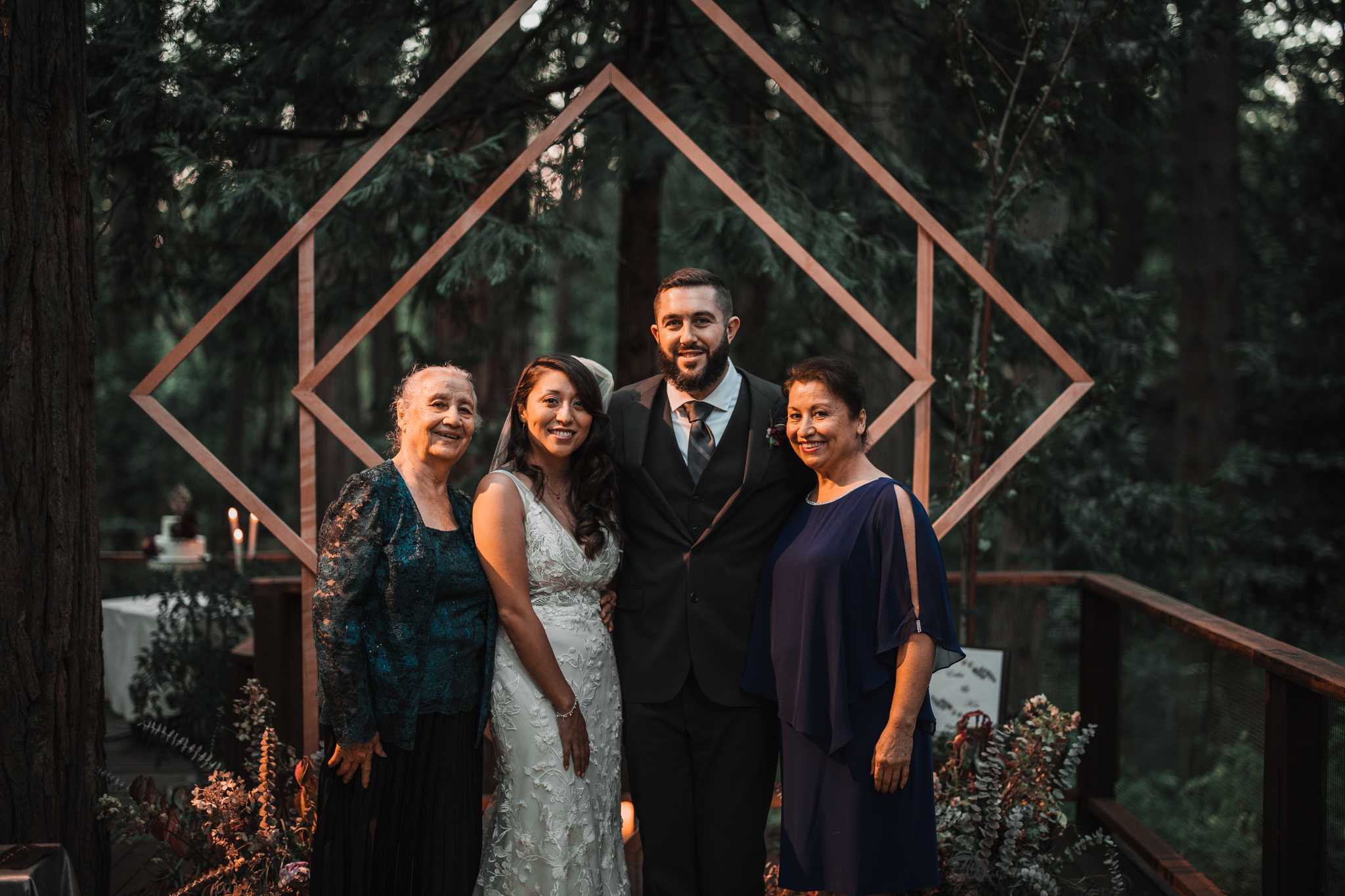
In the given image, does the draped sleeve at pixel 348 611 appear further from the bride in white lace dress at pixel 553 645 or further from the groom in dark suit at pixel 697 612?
the groom in dark suit at pixel 697 612

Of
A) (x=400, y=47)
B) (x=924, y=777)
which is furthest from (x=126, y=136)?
A: (x=924, y=777)

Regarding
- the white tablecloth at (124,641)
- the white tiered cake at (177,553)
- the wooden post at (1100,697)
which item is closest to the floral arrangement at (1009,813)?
the wooden post at (1100,697)

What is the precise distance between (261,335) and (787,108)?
3202 millimetres

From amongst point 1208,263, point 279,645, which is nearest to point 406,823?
point 279,645

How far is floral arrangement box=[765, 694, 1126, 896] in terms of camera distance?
10.9 feet

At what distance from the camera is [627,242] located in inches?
251

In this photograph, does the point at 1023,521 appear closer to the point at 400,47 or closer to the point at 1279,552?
the point at 400,47

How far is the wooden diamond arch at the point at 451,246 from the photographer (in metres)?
3.43

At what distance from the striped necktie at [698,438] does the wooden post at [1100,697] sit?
7.53ft

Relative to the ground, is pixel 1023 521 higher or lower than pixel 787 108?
lower

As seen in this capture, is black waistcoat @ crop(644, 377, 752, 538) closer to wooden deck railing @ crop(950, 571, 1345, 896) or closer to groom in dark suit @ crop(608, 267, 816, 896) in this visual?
groom in dark suit @ crop(608, 267, 816, 896)

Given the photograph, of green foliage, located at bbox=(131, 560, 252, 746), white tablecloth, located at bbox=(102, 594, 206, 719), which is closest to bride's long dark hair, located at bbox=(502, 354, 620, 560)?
green foliage, located at bbox=(131, 560, 252, 746)

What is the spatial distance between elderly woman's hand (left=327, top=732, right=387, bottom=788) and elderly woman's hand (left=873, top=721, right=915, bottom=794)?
1202mm

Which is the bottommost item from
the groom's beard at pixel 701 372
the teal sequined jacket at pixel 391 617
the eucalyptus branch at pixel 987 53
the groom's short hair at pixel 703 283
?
the teal sequined jacket at pixel 391 617
